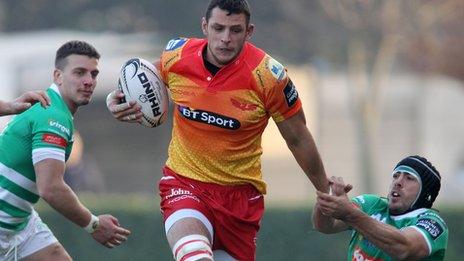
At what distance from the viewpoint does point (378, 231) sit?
9188mm

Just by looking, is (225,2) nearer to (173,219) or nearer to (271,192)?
(173,219)

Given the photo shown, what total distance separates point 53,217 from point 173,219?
7.38 meters

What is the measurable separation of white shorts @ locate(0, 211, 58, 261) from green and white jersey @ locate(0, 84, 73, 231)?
89 millimetres

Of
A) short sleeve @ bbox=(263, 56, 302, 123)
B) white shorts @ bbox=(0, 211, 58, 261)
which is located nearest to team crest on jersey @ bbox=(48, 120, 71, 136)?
white shorts @ bbox=(0, 211, 58, 261)

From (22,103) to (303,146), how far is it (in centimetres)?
197

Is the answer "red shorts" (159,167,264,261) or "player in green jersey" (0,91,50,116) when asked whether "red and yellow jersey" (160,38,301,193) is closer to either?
"red shorts" (159,167,264,261)

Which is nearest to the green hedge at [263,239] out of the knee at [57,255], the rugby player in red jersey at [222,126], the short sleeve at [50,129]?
the knee at [57,255]

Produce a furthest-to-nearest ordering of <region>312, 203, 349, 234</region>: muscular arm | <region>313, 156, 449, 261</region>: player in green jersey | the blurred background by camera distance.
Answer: the blurred background
<region>312, 203, 349, 234</region>: muscular arm
<region>313, 156, 449, 261</region>: player in green jersey

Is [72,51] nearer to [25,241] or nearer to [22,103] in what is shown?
[22,103]

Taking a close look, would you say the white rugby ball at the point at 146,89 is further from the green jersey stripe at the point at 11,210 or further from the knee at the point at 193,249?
the green jersey stripe at the point at 11,210

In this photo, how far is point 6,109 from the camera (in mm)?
9312

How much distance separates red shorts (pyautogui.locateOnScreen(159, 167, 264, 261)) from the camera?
9898 millimetres

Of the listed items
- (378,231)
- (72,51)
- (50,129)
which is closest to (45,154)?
(50,129)

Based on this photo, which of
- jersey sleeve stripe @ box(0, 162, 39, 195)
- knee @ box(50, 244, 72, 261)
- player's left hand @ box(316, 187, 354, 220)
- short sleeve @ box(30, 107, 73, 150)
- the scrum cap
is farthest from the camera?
knee @ box(50, 244, 72, 261)
